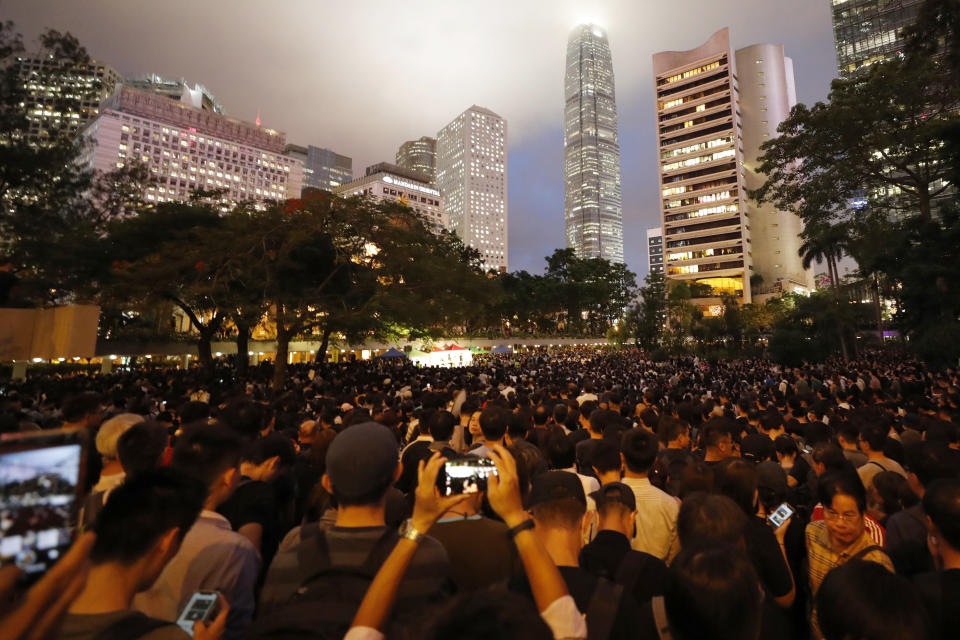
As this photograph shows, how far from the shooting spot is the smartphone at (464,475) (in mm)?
1611

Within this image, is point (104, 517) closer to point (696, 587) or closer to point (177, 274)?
point (696, 587)

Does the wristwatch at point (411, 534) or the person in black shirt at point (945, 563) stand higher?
the wristwatch at point (411, 534)

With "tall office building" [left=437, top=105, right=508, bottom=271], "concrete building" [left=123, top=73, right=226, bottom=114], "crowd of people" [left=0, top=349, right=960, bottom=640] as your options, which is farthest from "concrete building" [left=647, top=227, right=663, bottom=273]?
"crowd of people" [left=0, top=349, right=960, bottom=640]

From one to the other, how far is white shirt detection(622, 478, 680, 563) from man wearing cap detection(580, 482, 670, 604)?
0.62 meters

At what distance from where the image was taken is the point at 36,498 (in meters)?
1.12

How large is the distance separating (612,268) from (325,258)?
169 feet

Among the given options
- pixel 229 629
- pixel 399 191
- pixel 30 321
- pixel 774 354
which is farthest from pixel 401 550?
pixel 399 191

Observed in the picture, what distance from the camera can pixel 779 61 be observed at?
82.0 m

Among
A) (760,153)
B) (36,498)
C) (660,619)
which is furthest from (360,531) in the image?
(760,153)

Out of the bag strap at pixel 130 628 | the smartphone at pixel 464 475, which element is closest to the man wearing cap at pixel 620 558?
the smartphone at pixel 464 475

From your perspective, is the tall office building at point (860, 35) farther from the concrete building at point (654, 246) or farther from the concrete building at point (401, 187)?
the concrete building at point (654, 246)

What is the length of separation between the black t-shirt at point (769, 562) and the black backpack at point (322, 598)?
1.99 meters

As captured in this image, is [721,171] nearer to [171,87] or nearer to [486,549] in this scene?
[486,549]

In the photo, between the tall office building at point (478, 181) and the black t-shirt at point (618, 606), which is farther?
the tall office building at point (478, 181)
